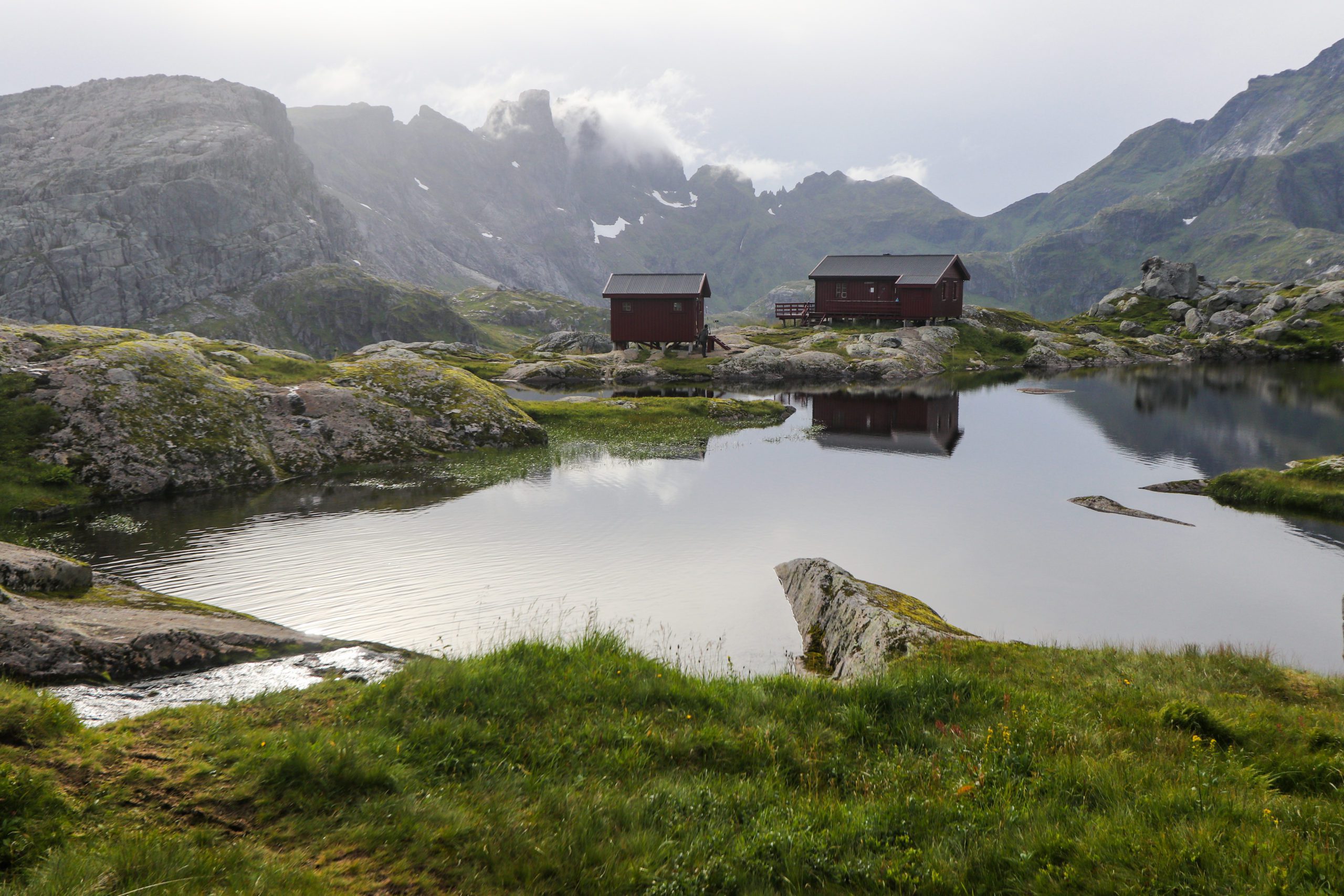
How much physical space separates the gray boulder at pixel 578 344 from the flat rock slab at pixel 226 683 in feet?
362

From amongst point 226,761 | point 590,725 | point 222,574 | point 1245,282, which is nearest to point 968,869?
point 590,725

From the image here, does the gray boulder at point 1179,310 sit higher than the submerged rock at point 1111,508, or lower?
higher

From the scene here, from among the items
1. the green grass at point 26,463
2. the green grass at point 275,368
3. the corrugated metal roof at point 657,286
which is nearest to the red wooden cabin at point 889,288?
the corrugated metal roof at point 657,286

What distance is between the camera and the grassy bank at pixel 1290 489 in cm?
2877

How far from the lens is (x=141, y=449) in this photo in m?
28.4

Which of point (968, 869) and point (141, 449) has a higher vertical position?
point (141, 449)

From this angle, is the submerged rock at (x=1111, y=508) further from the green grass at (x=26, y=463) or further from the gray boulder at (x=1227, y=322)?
the gray boulder at (x=1227, y=322)

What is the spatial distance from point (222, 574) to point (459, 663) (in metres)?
13.7

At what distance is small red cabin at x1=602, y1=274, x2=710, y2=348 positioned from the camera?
97812mm

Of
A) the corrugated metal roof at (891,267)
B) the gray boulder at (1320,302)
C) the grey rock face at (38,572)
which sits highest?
the corrugated metal roof at (891,267)

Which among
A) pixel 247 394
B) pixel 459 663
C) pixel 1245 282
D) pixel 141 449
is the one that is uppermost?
pixel 1245 282

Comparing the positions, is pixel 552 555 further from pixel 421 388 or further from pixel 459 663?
pixel 421 388

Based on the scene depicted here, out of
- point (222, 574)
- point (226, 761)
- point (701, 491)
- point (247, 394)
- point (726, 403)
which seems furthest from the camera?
point (726, 403)

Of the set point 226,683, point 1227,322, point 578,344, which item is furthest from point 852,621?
point 1227,322
